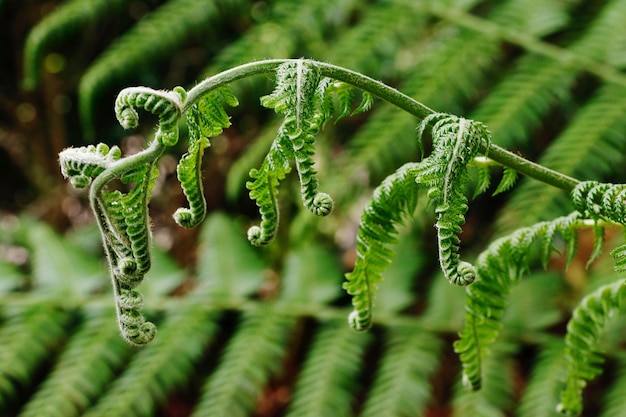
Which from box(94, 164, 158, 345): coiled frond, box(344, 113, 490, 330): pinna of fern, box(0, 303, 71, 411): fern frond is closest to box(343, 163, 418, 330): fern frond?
box(344, 113, 490, 330): pinna of fern

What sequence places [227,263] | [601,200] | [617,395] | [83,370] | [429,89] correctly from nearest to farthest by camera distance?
1. [601,200]
2. [617,395]
3. [83,370]
4. [429,89]
5. [227,263]

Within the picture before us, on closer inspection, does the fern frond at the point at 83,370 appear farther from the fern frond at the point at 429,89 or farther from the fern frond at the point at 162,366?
the fern frond at the point at 429,89

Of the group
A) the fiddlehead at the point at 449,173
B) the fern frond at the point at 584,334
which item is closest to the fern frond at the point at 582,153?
the fern frond at the point at 584,334

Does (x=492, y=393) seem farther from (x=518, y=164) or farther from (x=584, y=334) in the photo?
(x=518, y=164)

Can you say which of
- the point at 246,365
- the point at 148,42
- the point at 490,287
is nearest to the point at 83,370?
the point at 246,365

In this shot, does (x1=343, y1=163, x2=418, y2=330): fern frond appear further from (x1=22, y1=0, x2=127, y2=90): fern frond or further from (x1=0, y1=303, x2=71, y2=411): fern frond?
(x1=22, y1=0, x2=127, y2=90): fern frond

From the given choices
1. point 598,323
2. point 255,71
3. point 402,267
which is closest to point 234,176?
point 402,267

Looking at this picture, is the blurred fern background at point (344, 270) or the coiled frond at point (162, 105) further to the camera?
the blurred fern background at point (344, 270)
